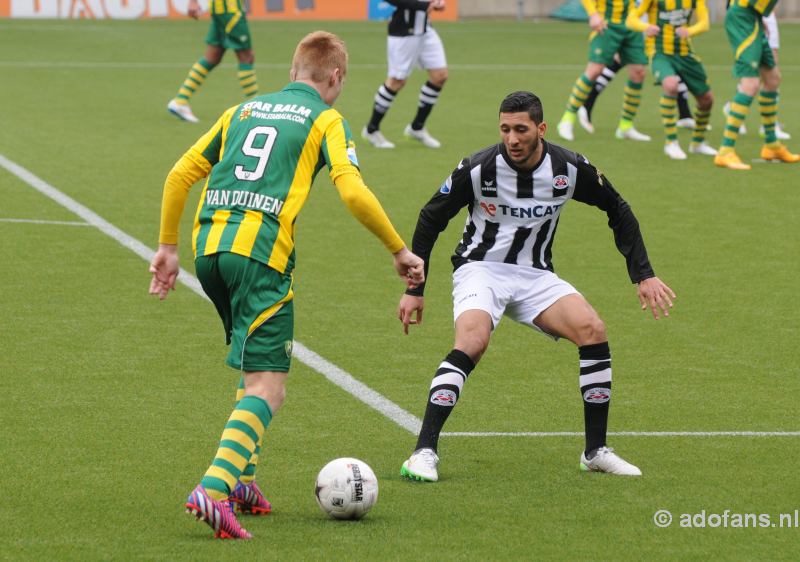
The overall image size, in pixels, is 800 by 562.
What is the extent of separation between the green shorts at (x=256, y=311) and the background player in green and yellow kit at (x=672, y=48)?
A: 1050 cm

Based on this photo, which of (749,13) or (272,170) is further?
(749,13)

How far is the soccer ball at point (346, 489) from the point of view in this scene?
229 inches

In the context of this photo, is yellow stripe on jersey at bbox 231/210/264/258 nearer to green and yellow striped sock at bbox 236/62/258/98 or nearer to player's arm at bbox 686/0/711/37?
player's arm at bbox 686/0/711/37

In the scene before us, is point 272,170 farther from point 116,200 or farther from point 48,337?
point 116,200

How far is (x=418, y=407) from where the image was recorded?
7641 mm

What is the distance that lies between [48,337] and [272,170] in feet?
11.7

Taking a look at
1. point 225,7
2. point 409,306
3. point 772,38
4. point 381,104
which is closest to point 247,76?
point 225,7

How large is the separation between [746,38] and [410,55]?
3.58 metres

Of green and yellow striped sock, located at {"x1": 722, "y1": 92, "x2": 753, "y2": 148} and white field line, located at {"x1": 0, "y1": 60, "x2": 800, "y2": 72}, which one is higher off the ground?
green and yellow striped sock, located at {"x1": 722, "y1": 92, "x2": 753, "y2": 148}

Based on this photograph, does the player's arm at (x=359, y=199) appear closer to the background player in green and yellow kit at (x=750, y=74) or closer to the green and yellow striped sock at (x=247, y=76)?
the background player in green and yellow kit at (x=750, y=74)

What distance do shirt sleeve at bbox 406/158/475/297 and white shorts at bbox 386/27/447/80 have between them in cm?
968

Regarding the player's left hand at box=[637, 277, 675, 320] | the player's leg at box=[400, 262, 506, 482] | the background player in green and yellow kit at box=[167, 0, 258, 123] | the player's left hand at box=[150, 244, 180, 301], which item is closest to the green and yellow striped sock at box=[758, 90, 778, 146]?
the background player in green and yellow kit at box=[167, 0, 258, 123]

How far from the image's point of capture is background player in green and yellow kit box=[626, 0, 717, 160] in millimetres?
15672

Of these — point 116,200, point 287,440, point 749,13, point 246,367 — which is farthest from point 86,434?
point 749,13
